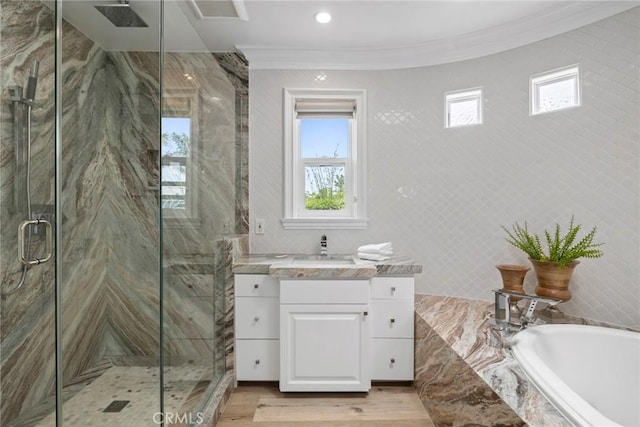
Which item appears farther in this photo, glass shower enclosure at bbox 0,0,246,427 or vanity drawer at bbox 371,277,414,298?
vanity drawer at bbox 371,277,414,298

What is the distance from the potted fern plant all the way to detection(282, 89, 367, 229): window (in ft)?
3.97

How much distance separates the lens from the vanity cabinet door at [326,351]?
6.67 feet

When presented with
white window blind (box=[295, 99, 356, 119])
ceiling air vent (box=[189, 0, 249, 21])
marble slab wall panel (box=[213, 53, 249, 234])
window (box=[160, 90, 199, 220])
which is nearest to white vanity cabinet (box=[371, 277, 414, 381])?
marble slab wall panel (box=[213, 53, 249, 234])

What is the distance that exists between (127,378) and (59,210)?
2.95ft

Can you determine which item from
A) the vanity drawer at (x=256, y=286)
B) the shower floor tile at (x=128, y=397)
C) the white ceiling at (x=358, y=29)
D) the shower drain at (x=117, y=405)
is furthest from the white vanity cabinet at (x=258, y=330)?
the white ceiling at (x=358, y=29)

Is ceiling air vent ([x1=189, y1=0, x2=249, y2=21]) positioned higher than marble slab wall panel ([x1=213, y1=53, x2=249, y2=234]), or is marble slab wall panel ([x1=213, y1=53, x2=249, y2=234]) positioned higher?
ceiling air vent ([x1=189, y1=0, x2=249, y2=21])

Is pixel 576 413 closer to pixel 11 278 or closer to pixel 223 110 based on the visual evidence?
pixel 11 278

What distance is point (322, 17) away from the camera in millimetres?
2104

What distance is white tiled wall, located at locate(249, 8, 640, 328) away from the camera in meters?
1.93

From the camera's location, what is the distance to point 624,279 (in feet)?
6.25

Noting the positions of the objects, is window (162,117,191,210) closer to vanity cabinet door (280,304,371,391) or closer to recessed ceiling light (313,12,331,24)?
vanity cabinet door (280,304,371,391)

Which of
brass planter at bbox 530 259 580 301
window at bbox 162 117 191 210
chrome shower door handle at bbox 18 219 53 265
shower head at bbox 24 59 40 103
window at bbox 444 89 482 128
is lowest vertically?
brass planter at bbox 530 259 580 301

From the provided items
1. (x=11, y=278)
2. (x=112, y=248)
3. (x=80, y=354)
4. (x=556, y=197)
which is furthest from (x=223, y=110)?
(x=556, y=197)

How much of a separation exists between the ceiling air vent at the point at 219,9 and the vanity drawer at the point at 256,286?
1724 millimetres
